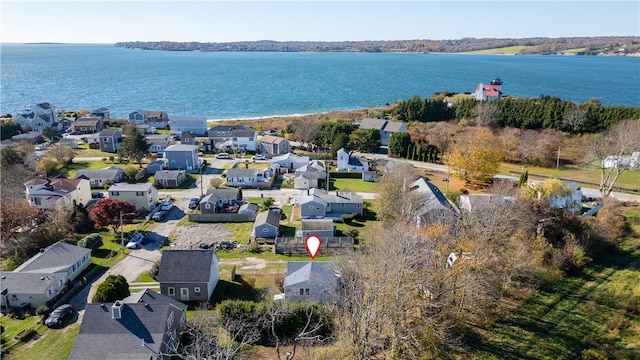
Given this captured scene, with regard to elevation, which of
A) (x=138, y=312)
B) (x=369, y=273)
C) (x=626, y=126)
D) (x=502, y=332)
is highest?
(x=626, y=126)

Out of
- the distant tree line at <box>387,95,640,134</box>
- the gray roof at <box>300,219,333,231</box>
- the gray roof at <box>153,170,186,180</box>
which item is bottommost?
the gray roof at <box>300,219,333,231</box>

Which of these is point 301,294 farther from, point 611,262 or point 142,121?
point 142,121

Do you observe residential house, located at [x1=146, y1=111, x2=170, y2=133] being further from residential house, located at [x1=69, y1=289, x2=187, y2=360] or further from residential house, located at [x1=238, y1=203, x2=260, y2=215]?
residential house, located at [x1=69, y1=289, x2=187, y2=360]

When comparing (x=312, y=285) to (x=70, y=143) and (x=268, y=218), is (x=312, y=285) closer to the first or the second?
(x=268, y=218)

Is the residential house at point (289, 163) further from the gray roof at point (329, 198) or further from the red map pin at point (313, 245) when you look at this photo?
the red map pin at point (313, 245)

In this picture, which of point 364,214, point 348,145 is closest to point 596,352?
point 364,214

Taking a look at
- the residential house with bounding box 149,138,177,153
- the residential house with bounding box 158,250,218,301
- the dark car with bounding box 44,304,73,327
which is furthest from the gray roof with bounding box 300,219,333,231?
the residential house with bounding box 149,138,177,153
